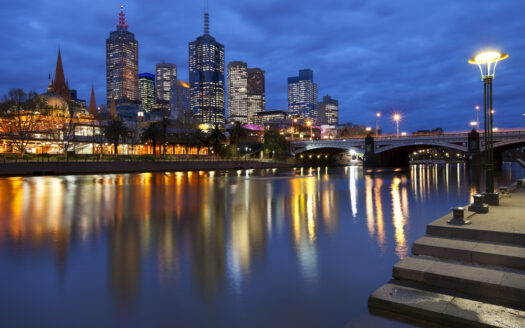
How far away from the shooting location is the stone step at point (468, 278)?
6227mm

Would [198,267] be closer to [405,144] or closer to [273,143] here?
[405,144]

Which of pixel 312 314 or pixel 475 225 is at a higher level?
pixel 475 225

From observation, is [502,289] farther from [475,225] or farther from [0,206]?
[0,206]

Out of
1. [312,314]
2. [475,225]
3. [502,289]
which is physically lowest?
[312,314]

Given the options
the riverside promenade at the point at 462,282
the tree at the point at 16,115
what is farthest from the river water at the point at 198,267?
the tree at the point at 16,115

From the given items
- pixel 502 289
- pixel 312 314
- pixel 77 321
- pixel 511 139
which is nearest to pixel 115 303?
pixel 77 321

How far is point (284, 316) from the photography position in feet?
20.4

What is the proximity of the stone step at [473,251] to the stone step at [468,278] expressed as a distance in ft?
0.71

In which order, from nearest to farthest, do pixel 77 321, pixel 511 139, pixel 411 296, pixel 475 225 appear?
pixel 77 321 → pixel 411 296 → pixel 475 225 → pixel 511 139

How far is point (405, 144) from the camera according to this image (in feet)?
309

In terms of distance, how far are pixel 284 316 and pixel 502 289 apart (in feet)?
12.5

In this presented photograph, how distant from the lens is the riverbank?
53.9 meters

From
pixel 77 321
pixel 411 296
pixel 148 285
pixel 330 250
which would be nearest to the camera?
pixel 77 321

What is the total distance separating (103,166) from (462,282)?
218 ft
